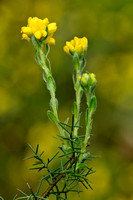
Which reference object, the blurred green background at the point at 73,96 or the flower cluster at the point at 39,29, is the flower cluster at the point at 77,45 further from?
the blurred green background at the point at 73,96

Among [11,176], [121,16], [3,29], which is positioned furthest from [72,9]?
[11,176]

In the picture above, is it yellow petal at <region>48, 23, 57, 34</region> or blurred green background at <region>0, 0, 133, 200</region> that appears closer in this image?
yellow petal at <region>48, 23, 57, 34</region>

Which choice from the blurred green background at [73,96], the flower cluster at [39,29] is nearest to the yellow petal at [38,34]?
the flower cluster at [39,29]

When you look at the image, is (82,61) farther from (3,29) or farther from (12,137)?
(3,29)

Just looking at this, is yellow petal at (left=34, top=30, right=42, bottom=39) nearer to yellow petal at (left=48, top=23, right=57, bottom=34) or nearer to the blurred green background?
yellow petal at (left=48, top=23, right=57, bottom=34)

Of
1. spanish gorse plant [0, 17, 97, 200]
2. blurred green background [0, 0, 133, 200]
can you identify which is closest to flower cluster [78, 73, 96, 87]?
spanish gorse plant [0, 17, 97, 200]

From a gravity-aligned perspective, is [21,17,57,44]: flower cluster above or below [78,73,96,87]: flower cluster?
above

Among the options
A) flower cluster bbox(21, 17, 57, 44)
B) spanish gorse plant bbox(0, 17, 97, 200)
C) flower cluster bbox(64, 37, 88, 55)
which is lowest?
spanish gorse plant bbox(0, 17, 97, 200)

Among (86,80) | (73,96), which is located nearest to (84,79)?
(86,80)
